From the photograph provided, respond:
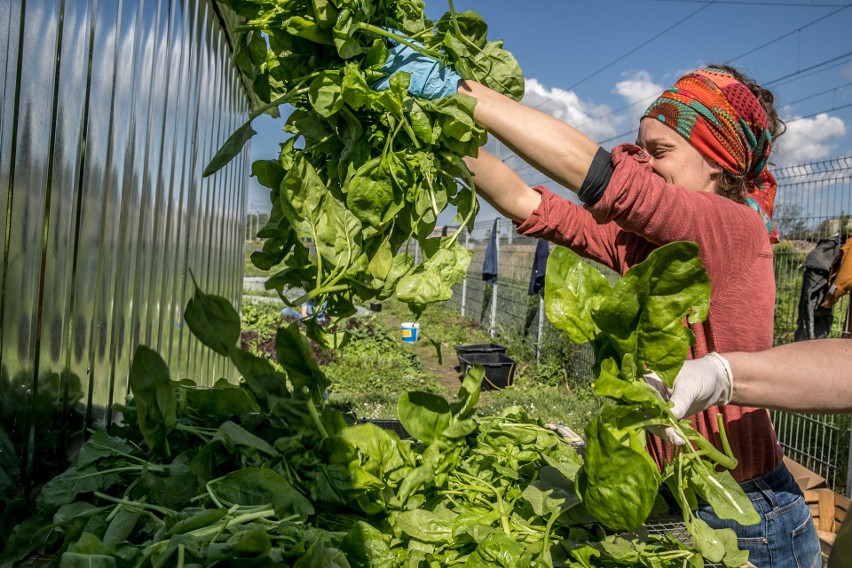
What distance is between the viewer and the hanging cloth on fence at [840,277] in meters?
5.59

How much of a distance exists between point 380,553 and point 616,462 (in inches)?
16.1

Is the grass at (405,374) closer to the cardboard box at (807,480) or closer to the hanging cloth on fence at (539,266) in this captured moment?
the hanging cloth on fence at (539,266)

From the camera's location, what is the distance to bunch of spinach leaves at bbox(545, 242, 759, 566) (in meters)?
0.90

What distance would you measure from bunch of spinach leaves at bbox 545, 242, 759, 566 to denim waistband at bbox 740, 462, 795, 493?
0.83 meters

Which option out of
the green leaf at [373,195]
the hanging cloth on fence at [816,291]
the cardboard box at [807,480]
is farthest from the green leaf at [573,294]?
the hanging cloth on fence at [816,291]

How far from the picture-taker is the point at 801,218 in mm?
6398

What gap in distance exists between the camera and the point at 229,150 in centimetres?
117

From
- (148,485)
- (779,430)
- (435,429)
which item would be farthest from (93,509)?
(779,430)

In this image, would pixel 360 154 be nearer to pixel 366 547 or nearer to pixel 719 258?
pixel 366 547

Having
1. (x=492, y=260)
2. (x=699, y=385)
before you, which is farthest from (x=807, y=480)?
(x=492, y=260)

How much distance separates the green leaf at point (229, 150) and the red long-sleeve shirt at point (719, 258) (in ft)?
2.93

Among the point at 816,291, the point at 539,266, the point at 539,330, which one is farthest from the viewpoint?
the point at 539,330

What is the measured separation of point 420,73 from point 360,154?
21 cm

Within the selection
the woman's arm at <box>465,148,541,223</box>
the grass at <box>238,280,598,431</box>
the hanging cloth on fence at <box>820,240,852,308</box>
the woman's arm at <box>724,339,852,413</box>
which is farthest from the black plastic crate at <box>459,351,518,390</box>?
the woman's arm at <box>724,339,852,413</box>
